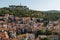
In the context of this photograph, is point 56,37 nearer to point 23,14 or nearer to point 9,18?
point 9,18

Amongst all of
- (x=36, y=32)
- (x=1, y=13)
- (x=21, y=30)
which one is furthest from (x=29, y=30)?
(x=1, y=13)

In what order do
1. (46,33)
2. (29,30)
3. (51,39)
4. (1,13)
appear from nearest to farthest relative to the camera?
1. (51,39)
2. (46,33)
3. (29,30)
4. (1,13)

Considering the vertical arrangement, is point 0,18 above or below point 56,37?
below

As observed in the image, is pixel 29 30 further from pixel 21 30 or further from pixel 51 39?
pixel 51 39

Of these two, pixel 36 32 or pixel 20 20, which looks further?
pixel 20 20

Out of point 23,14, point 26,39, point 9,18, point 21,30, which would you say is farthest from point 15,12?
point 26,39

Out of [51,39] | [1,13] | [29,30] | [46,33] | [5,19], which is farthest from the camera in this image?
[1,13]

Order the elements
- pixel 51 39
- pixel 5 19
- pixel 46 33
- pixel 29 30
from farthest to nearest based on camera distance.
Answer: pixel 5 19
pixel 29 30
pixel 46 33
pixel 51 39

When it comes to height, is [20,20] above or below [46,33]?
below

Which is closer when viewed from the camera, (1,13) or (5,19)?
(5,19)
